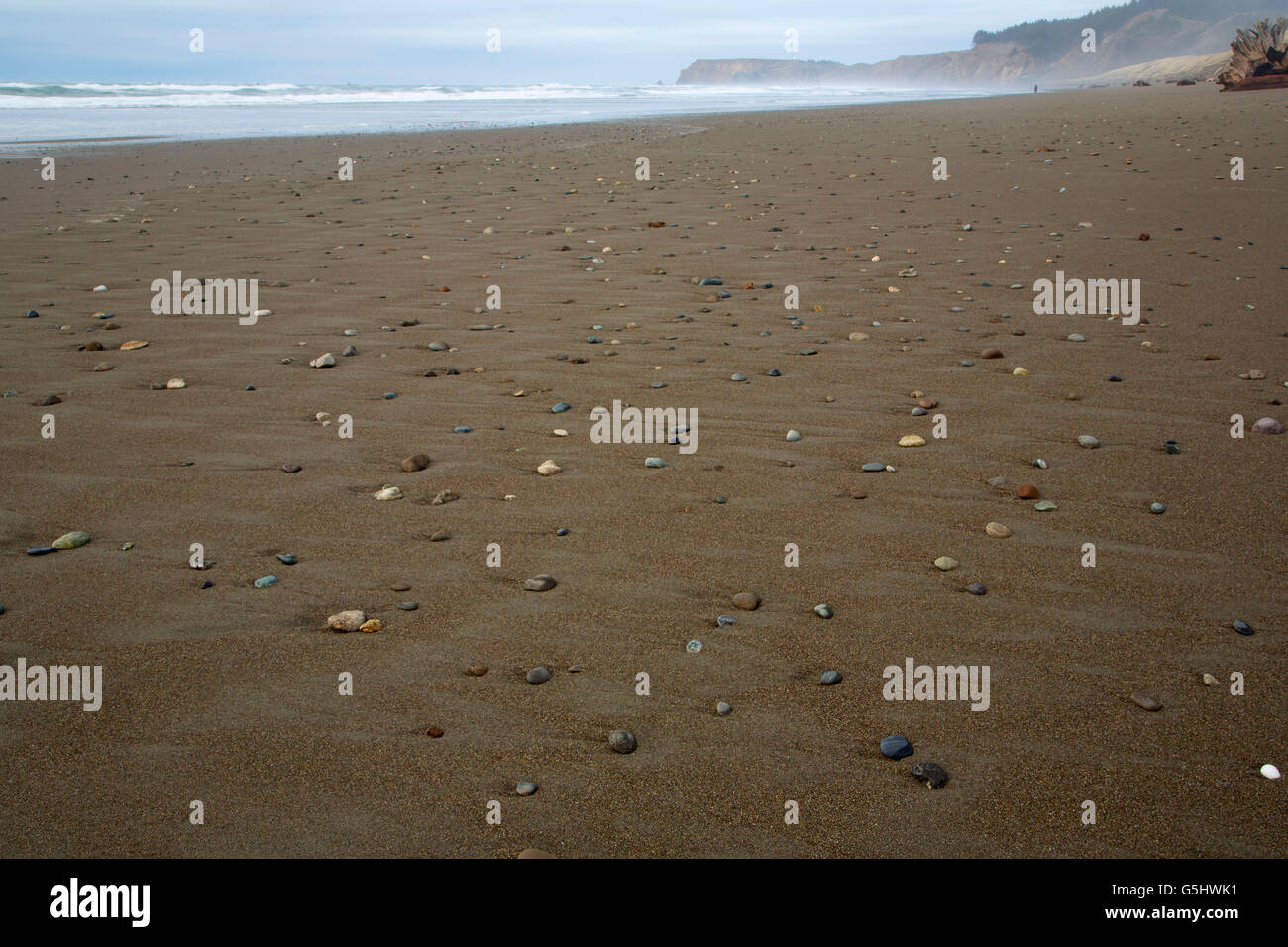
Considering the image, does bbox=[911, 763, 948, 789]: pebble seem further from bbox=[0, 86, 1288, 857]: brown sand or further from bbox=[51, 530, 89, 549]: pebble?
bbox=[51, 530, 89, 549]: pebble

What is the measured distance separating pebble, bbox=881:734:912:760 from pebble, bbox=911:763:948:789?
0.06 m

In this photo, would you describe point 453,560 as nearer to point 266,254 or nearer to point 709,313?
point 709,313

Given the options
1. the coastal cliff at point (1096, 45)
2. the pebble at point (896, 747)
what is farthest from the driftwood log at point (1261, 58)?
the coastal cliff at point (1096, 45)

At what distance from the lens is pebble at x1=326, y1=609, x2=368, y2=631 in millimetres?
3051

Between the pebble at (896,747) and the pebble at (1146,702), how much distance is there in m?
0.75

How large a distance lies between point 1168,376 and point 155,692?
559 cm

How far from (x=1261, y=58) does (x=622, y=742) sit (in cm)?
3463

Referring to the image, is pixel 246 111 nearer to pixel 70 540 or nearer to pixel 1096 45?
pixel 70 540

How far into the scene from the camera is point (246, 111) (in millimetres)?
35062

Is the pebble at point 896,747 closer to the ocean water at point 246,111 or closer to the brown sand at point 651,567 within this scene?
the brown sand at point 651,567

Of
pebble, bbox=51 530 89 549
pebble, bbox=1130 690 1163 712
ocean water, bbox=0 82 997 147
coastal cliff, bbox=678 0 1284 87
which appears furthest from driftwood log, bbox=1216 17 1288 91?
coastal cliff, bbox=678 0 1284 87

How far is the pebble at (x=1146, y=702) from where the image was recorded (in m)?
2.64

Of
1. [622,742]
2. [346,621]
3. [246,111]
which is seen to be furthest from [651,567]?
[246,111]
